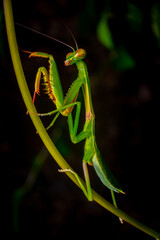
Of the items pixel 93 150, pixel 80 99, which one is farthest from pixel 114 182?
pixel 80 99

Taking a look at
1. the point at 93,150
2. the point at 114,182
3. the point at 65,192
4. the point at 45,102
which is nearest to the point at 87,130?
the point at 93,150

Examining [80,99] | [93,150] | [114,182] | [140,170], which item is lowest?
[140,170]

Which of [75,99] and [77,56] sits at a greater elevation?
[77,56]

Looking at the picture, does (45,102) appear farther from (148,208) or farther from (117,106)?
(148,208)

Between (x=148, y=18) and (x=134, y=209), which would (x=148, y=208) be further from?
(x=148, y=18)

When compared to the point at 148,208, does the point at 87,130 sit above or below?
above

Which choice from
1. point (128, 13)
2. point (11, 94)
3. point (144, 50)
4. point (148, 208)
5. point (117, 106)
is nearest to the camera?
point (128, 13)

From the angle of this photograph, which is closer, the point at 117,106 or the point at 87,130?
the point at 87,130

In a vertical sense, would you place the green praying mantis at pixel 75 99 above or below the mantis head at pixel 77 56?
below

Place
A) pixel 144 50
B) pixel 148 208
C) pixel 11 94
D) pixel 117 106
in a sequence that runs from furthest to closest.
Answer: pixel 117 106 < pixel 148 208 < pixel 11 94 < pixel 144 50

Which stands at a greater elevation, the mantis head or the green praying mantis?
the mantis head
